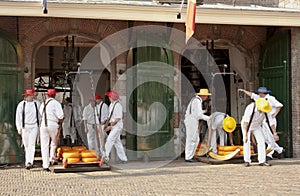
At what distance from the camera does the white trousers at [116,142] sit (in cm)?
1232

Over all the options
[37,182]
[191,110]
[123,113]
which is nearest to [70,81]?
[123,113]

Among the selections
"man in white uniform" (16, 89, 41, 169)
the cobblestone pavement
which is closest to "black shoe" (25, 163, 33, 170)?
"man in white uniform" (16, 89, 41, 169)

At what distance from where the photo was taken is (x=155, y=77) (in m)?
13.0

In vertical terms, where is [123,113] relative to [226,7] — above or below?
below

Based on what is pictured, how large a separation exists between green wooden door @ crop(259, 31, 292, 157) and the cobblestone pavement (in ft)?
5.47

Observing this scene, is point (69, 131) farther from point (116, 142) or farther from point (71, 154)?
point (71, 154)

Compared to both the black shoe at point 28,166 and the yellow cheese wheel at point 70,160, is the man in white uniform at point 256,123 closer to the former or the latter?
the yellow cheese wheel at point 70,160

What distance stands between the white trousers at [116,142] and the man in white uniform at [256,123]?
2.94 meters

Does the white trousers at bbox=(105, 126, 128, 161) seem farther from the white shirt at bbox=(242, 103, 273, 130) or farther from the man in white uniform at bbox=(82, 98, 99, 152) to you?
the white shirt at bbox=(242, 103, 273, 130)

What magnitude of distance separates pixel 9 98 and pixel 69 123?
6.30m

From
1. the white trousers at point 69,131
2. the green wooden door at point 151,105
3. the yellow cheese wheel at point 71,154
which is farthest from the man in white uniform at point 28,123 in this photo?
the white trousers at point 69,131

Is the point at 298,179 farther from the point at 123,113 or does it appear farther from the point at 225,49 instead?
the point at 225,49

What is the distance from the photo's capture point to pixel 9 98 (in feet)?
39.4

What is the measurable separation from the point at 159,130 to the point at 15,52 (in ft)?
13.2
